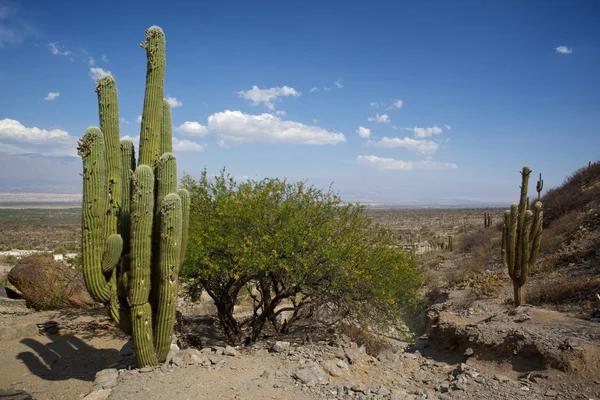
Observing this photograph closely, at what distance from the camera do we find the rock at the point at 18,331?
10.7 metres

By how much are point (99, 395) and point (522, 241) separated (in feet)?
40.7

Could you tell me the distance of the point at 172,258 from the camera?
7090 mm

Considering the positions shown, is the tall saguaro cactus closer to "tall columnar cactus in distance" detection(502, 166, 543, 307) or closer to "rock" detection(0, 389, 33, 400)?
"rock" detection(0, 389, 33, 400)

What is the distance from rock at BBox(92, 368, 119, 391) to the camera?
6.89 metres

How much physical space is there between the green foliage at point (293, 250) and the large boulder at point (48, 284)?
7.04 metres

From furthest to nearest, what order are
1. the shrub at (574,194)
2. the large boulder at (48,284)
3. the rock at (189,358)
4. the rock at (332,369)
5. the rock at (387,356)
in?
the shrub at (574,194)
the large boulder at (48,284)
the rock at (387,356)
the rock at (332,369)
the rock at (189,358)

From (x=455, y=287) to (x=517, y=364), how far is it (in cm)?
886

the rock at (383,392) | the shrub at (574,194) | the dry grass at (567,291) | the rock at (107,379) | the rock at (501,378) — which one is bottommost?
the rock at (501,378)

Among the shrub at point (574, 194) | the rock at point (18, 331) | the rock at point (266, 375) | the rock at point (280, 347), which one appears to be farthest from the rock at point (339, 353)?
the shrub at point (574, 194)

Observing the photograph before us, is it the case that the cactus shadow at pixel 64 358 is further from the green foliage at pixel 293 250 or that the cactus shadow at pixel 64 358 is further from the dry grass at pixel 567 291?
the dry grass at pixel 567 291

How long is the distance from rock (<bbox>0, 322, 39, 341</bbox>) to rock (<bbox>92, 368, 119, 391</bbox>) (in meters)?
5.13

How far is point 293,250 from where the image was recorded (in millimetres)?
8945

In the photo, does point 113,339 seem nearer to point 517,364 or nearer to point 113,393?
point 113,393

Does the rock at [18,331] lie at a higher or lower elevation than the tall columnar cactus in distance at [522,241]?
lower
